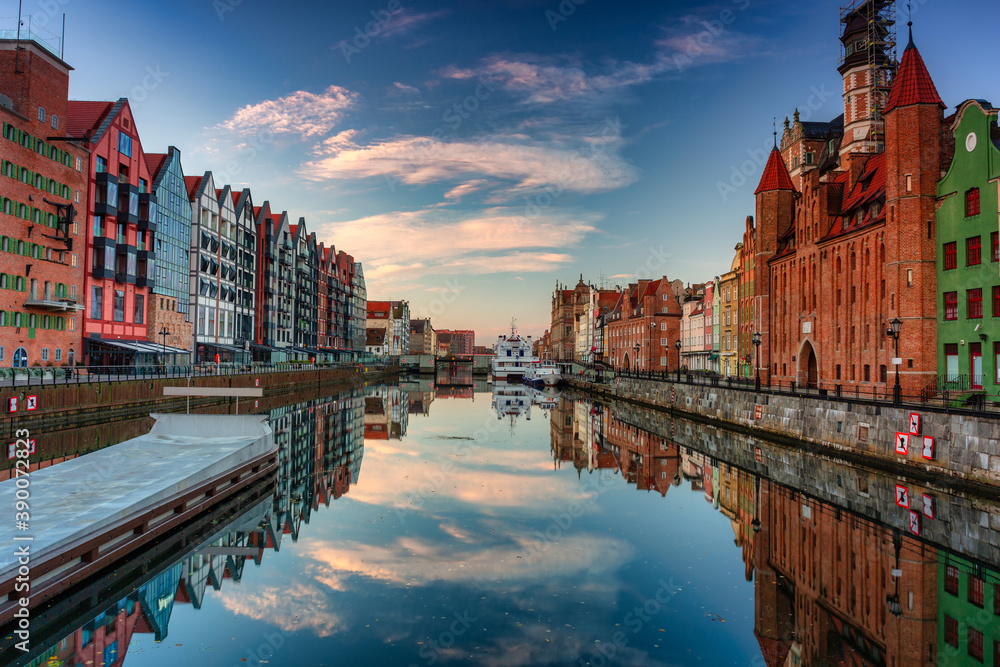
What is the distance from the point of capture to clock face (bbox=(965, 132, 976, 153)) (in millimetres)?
26766

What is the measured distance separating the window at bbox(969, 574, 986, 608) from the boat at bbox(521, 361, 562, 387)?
83.4 metres

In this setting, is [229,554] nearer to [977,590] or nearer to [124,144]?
[977,590]

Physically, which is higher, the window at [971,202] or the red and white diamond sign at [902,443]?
the window at [971,202]

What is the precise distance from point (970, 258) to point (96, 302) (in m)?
56.4

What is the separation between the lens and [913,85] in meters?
29.9

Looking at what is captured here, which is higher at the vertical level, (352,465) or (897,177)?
(897,177)

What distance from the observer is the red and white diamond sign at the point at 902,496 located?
20056 mm

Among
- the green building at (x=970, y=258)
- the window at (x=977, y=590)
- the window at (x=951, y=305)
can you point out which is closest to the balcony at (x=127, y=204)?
the green building at (x=970, y=258)

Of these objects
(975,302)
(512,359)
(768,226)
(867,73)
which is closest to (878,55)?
(867,73)

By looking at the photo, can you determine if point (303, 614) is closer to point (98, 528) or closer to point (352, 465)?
point (98, 528)

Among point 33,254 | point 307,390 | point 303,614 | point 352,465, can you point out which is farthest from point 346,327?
point 303,614

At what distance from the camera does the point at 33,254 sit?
134ft

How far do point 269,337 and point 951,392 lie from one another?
261ft

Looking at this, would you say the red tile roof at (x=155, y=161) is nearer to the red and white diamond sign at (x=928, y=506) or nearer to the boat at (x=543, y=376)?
the boat at (x=543, y=376)
